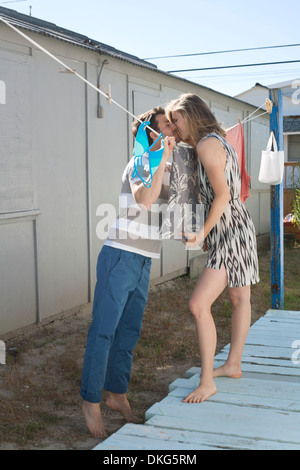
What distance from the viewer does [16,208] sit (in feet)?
17.3

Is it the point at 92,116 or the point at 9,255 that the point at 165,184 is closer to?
the point at 9,255

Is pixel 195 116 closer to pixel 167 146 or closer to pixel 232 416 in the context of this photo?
pixel 167 146

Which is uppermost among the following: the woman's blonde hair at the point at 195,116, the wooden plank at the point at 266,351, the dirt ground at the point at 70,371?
the woman's blonde hair at the point at 195,116

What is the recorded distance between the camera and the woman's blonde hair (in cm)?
298

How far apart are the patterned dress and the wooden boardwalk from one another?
2.07 ft

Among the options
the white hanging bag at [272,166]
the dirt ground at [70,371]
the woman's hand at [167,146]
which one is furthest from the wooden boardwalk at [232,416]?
the white hanging bag at [272,166]

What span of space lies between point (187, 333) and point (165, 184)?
10.1 ft

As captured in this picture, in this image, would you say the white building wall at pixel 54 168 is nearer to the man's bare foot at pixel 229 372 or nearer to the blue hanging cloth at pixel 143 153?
the blue hanging cloth at pixel 143 153

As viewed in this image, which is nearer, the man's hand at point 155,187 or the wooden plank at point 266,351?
the man's hand at point 155,187

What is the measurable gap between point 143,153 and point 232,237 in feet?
2.19

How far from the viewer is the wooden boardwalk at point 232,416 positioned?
256 cm

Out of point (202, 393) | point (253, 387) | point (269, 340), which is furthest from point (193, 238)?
point (269, 340)

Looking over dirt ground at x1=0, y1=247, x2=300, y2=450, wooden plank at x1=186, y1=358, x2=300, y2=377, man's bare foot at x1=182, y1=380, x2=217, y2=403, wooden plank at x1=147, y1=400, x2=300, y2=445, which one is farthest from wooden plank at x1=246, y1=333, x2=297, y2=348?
wooden plank at x1=147, y1=400, x2=300, y2=445

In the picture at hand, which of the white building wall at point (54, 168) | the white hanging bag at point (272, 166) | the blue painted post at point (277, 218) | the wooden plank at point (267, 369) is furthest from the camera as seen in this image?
the blue painted post at point (277, 218)
